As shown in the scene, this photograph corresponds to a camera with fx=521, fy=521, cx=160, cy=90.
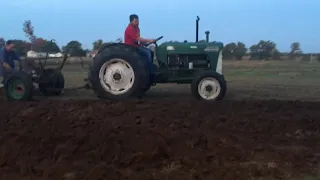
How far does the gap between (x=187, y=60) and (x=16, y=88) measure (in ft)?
13.4

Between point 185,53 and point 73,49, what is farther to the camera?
point 73,49

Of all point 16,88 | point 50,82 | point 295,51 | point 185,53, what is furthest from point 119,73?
point 295,51

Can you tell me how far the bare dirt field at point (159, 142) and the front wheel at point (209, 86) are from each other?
1825mm

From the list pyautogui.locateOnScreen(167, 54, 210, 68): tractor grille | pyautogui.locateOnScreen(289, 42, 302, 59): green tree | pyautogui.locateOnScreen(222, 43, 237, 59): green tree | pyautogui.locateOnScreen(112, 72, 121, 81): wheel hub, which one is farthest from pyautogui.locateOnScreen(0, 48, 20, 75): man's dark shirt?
pyautogui.locateOnScreen(289, 42, 302, 59): green tree

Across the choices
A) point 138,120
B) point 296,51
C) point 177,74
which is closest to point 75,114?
point 138,120

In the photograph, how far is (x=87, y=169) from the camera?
18.9ft

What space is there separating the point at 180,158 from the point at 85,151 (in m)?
1.19

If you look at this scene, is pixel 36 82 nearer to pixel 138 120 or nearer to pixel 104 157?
pixel 138 120

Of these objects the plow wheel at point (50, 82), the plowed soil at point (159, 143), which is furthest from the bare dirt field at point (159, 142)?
the plow wheel at point (50, 82)

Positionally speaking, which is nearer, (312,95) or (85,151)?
(85,151)

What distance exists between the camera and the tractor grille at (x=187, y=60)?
12.5 metres

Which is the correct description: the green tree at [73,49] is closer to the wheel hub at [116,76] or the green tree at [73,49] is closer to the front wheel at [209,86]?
the wheel hub at [116,76]

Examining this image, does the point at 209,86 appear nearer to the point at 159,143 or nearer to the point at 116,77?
the point at 116,77

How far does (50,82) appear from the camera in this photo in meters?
13.2
